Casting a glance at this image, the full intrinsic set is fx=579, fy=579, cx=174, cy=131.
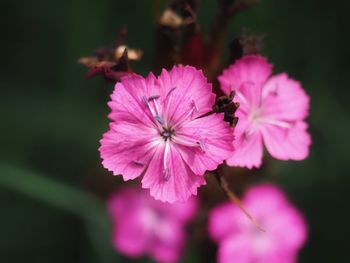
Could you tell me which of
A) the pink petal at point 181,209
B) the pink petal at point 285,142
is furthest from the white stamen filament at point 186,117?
the pink petal at point 181,209

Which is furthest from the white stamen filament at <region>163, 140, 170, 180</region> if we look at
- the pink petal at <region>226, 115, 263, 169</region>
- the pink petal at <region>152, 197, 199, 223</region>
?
the pink petal at <region>152, 197, 199, 223</region>

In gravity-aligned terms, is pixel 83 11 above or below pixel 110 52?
above

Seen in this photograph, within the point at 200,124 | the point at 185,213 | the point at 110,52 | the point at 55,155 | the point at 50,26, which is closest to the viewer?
the point at 200,124

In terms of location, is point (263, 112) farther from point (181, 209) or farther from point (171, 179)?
point (181, 209)

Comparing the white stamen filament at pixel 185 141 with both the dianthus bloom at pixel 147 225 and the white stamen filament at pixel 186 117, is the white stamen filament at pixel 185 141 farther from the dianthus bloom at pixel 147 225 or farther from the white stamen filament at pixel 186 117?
the dianthus bloom at pixel 147 225

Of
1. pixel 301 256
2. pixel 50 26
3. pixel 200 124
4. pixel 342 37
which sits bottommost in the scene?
pixel 301 256

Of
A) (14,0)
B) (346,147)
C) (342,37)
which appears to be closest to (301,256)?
(346,147)

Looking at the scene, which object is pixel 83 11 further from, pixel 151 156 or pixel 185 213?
pixel 151 156
